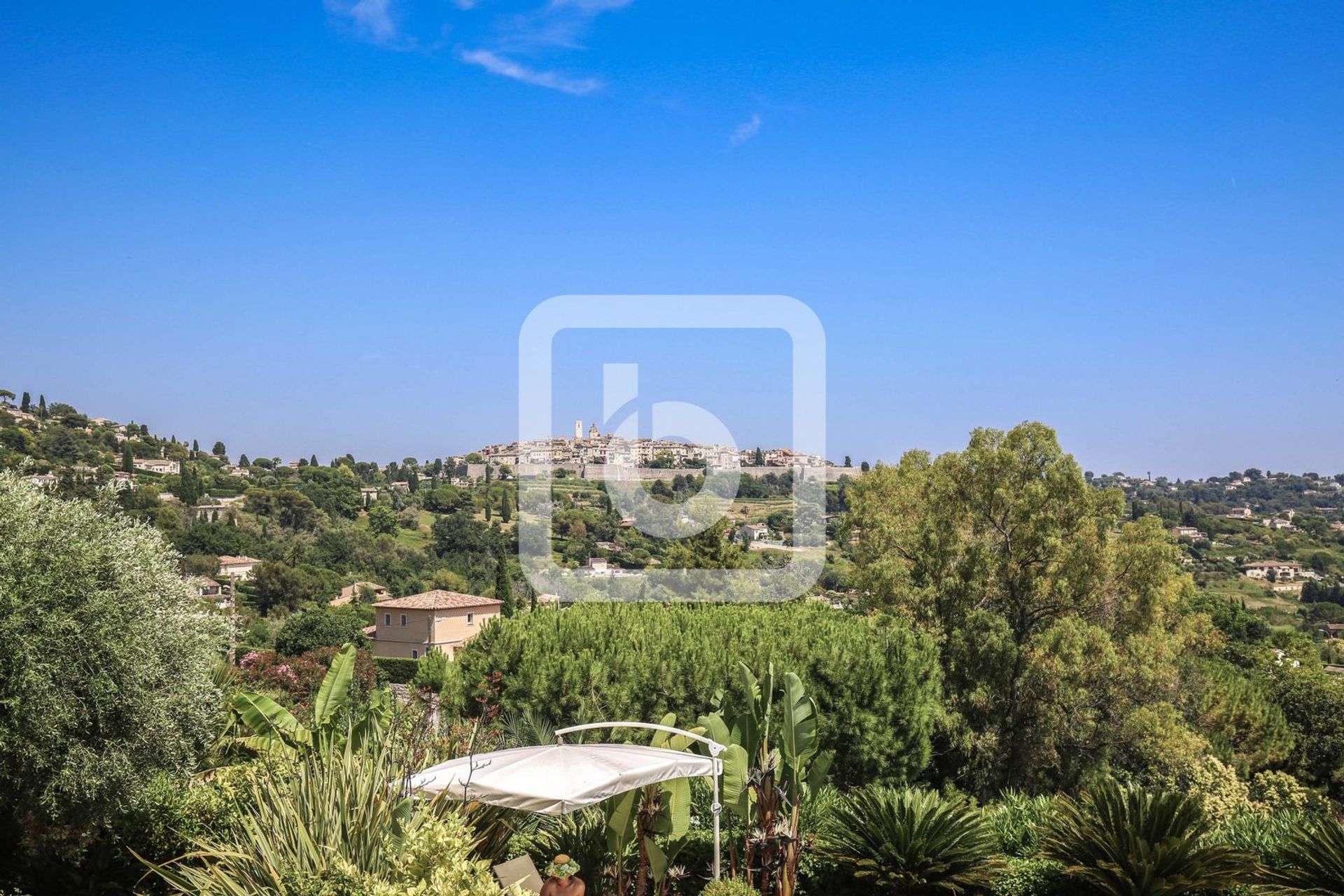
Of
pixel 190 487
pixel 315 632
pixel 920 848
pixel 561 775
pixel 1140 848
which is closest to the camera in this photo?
pixel 561 775

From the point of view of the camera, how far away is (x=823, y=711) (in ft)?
47.7

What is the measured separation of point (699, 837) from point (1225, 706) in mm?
18143

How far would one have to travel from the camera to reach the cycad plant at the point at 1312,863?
6.98m

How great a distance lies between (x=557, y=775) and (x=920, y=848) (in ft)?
10.7

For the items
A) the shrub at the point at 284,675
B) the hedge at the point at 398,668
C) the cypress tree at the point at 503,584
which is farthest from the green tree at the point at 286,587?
the shrub at the point at 284,675

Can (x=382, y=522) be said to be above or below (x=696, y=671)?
below

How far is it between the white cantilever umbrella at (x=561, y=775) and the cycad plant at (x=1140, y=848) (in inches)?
116

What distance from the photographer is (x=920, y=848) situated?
8.18 meters

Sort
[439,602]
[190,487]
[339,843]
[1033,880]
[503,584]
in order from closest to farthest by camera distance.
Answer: [339,843] → [1033,880] → [439,602] → [503,584] → [190,487]

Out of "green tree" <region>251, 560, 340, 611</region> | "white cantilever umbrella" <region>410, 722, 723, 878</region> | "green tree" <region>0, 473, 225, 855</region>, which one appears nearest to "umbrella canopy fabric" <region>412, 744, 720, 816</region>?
"white cantilever umbrella" <region>410, 722, 723, 878</region>

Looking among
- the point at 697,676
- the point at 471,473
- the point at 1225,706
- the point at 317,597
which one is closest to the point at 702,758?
the point at 697,676

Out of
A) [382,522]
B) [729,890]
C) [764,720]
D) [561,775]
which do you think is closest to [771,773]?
[764,720]

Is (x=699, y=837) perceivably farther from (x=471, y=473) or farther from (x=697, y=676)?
(x=471, y=473)

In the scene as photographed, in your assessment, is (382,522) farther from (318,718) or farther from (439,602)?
(318,718)
